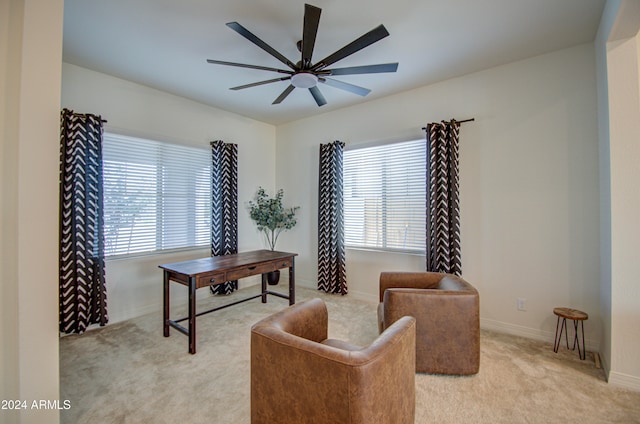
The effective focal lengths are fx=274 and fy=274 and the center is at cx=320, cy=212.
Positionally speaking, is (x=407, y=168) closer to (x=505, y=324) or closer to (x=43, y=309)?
(x=505, y=324)

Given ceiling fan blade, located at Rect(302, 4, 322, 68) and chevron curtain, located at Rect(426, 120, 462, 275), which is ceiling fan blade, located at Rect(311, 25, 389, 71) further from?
chevron curtain, located at Rect(426, 120, 462, 275)

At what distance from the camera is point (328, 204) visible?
4242mm

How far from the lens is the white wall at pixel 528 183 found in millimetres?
2615

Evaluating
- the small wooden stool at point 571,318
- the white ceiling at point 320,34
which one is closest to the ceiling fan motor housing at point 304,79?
the white ceiling at point 320,34

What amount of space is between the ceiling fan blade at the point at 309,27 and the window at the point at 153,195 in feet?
8.52

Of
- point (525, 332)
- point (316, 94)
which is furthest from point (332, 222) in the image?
point (525, 332)

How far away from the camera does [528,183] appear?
113 inches

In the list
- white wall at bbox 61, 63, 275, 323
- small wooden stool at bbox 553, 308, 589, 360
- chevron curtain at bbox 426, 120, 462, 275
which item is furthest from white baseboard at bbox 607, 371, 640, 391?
white wall at bbox 61, 63, 275, 323

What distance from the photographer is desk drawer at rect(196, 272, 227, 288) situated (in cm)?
261

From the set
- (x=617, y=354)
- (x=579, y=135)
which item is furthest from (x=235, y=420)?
(x=579, y=135)

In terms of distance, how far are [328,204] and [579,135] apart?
9.58 ft

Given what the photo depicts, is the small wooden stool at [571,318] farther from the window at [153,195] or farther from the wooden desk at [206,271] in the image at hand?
the window at [153,195]

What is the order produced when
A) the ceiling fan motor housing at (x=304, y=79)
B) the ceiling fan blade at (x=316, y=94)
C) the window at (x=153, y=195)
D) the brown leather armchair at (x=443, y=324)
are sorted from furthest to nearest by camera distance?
the window at (x=153, y=195)
the ceiling fan blade at (x=316, y=94)
the ceiling fan motor housing at (x=304, y=79)
the brown leather armchair at (x=443, y=324)

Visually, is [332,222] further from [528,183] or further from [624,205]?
[624,205]
